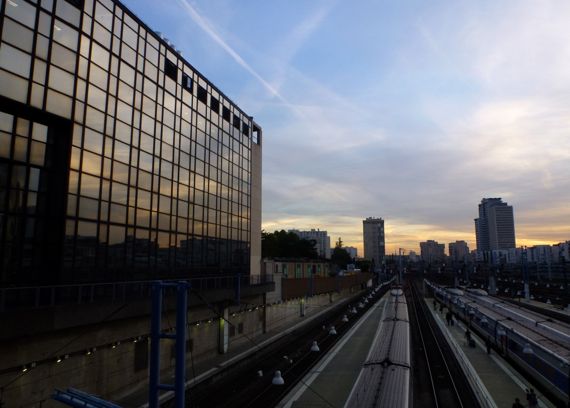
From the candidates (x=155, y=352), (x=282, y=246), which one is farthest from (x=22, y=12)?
(x=282, y=246)

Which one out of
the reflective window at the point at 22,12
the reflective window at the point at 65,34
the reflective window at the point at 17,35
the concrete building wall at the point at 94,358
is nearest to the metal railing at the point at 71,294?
the concrete building wall at the point at 94,358

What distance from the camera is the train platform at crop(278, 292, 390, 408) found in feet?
81.0

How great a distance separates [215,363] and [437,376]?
17808 millimetres

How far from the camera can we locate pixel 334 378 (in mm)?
Answer: 29969

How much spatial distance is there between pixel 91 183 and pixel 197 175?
1374cm

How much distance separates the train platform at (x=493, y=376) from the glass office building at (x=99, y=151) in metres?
24.3

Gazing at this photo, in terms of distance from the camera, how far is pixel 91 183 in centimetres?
2450

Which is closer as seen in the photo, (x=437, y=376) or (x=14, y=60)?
(x=14, y=60)

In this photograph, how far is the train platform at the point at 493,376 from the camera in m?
25.4

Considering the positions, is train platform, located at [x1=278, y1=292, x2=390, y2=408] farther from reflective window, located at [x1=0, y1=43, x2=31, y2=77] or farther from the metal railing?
reflective window, located at [x1=0, y1=43, x2=31, y2=77]

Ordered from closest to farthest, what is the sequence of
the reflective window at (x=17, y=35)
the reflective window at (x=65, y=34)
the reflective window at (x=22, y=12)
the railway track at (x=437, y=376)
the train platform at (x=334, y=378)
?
the reflective window at (x=17, y=35) < the reflective window at (x=22, y=12) < the reflective window at (x=65, y=34) < the train platform at (x=334, y=378) < the railway track at (x=437, y=376)

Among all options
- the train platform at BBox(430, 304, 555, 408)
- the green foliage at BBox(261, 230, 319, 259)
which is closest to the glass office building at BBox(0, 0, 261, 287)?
the train platform at BBox(430, 304, 555, 408)

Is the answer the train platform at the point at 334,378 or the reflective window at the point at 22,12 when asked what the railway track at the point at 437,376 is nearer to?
the train platform at the point at 334,378

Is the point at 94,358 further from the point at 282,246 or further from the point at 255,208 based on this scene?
the point at 282,246
